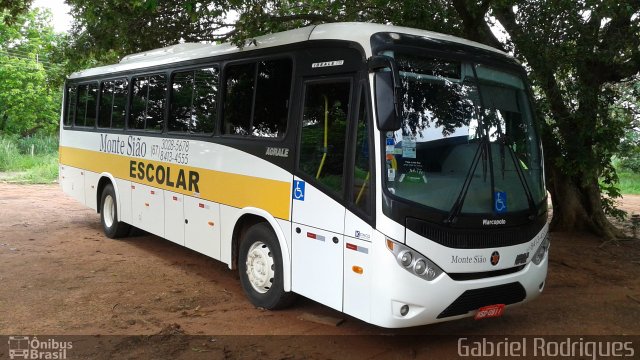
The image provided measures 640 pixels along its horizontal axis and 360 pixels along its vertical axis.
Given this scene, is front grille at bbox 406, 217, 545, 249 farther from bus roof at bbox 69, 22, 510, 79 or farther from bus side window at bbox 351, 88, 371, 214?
bus roof at bbox 69, 22, 510, 79

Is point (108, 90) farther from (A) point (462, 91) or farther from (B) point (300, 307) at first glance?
(A) point (462, 91)

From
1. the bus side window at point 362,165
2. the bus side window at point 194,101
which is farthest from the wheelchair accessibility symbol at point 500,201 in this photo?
the bus side window at point 194,101

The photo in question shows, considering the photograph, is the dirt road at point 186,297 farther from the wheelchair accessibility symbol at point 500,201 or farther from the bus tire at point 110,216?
the wheelchair accessibility symbol at point 500,201

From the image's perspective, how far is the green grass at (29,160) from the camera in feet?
71.7

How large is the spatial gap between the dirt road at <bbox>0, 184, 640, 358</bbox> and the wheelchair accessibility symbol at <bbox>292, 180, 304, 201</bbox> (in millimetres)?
1342

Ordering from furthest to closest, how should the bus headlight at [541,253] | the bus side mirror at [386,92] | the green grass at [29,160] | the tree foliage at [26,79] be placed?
the tree foliage at [26,79] → the green grass at [29,160] → the bus headlight at [541,253] → the bus side mirror at [386,92]

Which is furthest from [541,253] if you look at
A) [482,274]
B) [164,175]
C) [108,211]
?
[108,211]

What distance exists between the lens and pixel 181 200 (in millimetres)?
7664

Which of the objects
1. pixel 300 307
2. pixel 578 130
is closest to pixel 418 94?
pixel 300 307

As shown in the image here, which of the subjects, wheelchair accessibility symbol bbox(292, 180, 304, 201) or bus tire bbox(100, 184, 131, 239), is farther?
bus tire bbox(100, 184, 131, 239)

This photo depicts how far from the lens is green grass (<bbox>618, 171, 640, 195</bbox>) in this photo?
24547mm

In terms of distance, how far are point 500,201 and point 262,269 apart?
2.70 meters

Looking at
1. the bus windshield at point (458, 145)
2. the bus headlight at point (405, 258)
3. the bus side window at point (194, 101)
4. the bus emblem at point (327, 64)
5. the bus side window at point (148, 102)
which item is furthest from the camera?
the bus side window at point (148, 102)

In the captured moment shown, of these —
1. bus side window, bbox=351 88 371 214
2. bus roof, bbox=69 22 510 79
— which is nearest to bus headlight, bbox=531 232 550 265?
bus side window, bbox=351 88 371 214
